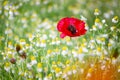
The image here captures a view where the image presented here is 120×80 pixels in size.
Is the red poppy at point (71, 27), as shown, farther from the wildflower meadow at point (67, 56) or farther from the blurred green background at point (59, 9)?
the blurred green background at point (59, 9)

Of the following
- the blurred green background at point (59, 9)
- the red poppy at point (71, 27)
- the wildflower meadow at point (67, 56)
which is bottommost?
the blurred green background at point (59, 9)

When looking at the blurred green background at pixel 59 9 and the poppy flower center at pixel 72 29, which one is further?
the blurred green background at pixel 59 9

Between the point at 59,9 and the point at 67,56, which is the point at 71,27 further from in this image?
the point at 59,9

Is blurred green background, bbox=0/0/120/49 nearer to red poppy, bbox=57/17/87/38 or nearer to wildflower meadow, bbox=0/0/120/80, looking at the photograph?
wildflower meadow, bbox=0/0/120/80

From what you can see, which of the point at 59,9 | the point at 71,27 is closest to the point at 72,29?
the point at 71,27

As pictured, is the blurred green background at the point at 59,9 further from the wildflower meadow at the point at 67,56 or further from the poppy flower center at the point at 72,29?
the poppy flower center at the point at 72,29

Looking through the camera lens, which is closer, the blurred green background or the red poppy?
the red poppy

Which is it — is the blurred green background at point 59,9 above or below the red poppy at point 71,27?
below

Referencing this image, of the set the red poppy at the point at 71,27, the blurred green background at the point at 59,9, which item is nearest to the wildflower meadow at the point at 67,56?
the red poppy at the point at 71,27

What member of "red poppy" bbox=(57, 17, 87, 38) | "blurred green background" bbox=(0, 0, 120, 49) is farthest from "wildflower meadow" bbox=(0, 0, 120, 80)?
"blurred green background" bbox=(0, 0, 120, 49)
